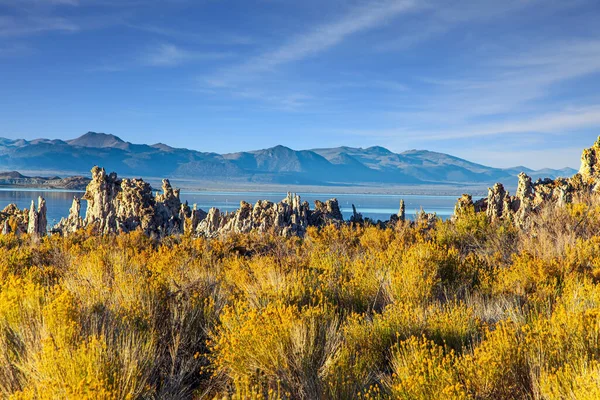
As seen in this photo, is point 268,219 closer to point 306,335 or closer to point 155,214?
point 155,214

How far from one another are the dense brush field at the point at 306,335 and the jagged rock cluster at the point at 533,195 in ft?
25.7

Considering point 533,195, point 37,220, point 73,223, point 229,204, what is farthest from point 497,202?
point 229,204

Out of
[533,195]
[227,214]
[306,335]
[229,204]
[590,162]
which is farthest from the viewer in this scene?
[229,204]

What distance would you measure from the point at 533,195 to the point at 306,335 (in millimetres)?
15705

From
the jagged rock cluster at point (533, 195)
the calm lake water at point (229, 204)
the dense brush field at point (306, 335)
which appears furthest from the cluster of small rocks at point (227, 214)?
the calm lake water at point (229, 204)

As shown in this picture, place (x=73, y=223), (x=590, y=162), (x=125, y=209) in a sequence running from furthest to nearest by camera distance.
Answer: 1. (x=73, y=223)
2. (x=125, y=209)
3. (x=590, y=162)

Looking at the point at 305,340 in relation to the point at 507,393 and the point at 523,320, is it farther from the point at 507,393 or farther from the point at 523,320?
the point at 523,320

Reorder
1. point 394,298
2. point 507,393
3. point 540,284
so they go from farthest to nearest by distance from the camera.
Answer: point 540,284
point 394,298
point 507,393

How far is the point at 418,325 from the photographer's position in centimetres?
534

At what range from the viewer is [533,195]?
703 inches

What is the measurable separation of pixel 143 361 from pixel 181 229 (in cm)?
1716

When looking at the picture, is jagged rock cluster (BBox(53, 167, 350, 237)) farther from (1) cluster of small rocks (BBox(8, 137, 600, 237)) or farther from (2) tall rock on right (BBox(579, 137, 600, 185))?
(2) tall rock on right (BBox(579, 137, 600, 185))

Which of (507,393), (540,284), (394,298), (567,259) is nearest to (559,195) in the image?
(567,259)

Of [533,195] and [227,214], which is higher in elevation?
[533,195]
